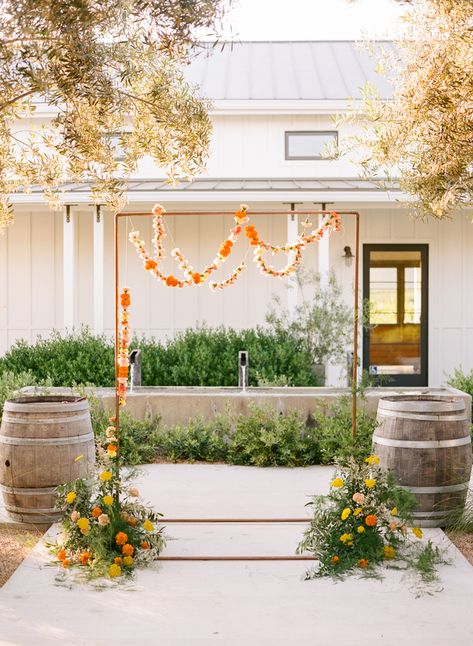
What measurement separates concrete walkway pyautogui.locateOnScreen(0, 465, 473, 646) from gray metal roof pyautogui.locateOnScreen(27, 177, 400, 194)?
707cm

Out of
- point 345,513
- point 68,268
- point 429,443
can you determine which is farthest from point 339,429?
point 68,268

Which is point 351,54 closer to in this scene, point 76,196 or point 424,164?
point 76,196

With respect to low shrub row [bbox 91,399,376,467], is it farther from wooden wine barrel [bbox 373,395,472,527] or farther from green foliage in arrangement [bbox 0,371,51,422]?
wooden wine barrel [bbox 373,395,472,527]

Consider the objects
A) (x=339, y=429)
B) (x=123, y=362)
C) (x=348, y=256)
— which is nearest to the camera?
(x=123, y=362)

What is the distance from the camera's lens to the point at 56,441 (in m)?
6.05

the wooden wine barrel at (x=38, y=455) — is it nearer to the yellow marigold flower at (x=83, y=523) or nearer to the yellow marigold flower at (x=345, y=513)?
the yellow marigold flower at (x=83, y=523)

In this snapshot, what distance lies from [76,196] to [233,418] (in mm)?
4964

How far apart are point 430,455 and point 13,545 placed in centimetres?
287

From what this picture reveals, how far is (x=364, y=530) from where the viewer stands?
5.38m

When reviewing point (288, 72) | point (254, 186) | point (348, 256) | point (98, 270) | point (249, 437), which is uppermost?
point (288, 72)

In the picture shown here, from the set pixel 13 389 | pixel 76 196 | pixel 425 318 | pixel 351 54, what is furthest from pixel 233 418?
pixel 351 54

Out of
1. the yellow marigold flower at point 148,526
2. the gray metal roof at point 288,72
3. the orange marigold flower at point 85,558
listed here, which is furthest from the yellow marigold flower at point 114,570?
the gray metal roof at point 288,72

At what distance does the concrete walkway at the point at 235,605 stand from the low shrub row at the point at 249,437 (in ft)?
7.15

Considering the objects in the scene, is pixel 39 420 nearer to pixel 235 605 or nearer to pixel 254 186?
pixel 235 605
